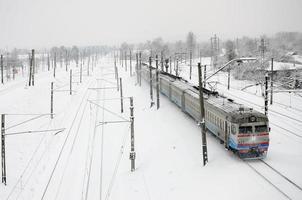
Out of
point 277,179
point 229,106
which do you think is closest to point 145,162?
point 229,106

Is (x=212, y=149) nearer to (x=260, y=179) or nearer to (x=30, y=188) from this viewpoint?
(x=260, y=179)

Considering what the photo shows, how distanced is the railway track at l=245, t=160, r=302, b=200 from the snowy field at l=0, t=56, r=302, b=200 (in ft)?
0.18

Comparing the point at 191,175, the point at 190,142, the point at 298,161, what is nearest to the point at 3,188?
the point at 191,175

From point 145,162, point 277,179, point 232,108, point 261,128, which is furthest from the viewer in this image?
point 145,162

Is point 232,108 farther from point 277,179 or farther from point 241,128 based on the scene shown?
point 277,179

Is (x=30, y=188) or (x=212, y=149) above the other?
(x=212, y=149)

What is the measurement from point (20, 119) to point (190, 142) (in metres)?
22.4

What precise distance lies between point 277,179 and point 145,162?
400 inches

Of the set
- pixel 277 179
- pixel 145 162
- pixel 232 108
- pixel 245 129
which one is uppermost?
pixel 232 108

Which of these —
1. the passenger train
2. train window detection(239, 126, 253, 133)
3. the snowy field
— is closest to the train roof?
the passenger train

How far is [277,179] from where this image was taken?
64.5 ft

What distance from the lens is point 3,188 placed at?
22453mm

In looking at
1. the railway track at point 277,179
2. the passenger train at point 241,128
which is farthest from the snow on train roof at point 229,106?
the railway track at point 277,179

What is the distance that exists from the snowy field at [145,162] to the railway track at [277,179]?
0.18 ft
